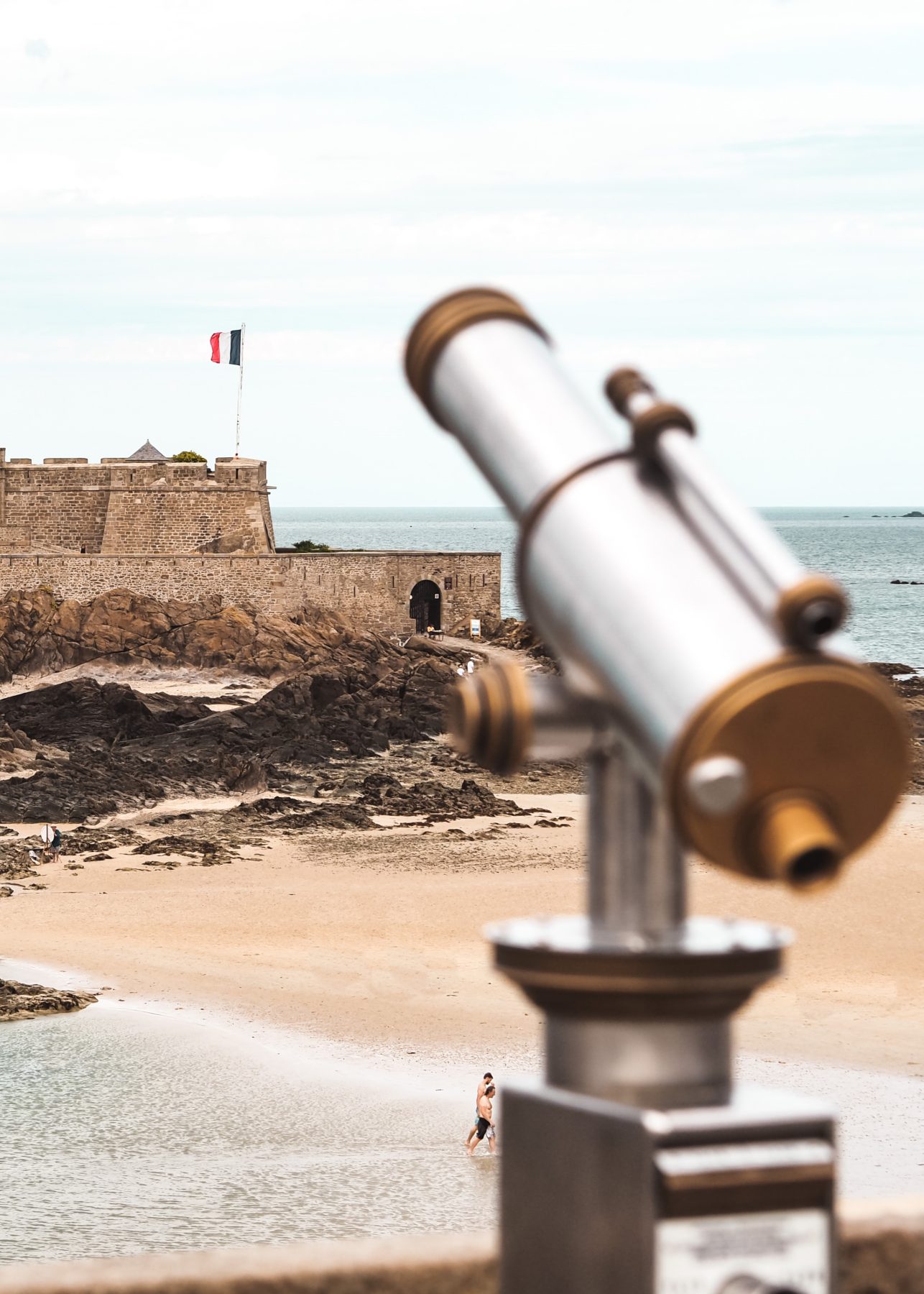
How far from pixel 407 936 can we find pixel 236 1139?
6.25 metres

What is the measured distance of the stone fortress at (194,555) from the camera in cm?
4091

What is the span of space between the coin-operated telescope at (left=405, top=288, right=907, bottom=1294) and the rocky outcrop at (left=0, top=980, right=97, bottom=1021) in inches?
588

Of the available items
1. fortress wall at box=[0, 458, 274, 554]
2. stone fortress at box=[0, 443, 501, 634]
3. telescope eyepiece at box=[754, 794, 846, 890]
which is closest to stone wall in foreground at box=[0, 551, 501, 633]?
stone fortress at box=[0, 443, 501, 634]

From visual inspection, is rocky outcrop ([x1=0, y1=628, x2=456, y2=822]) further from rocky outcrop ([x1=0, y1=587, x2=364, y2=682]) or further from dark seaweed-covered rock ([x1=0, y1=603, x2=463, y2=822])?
rocky outcrop ([x1=0, y1=587, x2=364, y2=682])

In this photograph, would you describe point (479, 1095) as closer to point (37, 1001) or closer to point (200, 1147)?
point (200, 1147)

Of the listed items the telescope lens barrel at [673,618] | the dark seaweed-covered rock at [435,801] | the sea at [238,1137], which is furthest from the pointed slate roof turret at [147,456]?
the telescope lens barrel at [673,618]

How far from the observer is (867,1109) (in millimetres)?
13453

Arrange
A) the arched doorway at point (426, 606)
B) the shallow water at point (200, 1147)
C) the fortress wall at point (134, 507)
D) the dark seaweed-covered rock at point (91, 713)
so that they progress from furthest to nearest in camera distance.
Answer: the arched doorway at point (426, 606) < the fortress wall at point (134, 507) < the dark seaweed-covered rock at point (91, 713) < the shallow water at point (200, 1147)

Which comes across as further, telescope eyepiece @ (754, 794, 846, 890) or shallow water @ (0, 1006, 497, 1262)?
shallow water @ (0, 1006, 497, 1262)

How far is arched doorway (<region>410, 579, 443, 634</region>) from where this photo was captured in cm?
4378

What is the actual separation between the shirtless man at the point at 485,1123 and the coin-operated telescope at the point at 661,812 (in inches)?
421

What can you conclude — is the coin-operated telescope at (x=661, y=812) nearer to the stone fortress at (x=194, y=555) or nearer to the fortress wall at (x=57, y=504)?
the stone fortress at (x=194, y=555)

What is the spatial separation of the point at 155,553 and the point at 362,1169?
30.3 meters

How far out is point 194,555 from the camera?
134 feet
